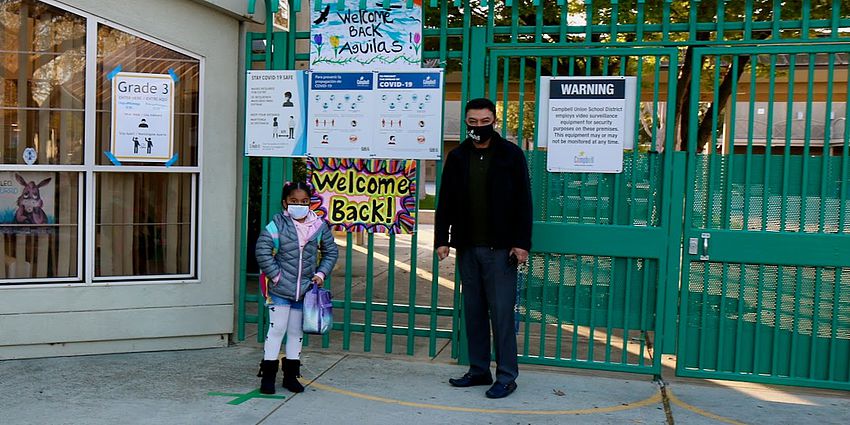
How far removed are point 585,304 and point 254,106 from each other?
122 inches

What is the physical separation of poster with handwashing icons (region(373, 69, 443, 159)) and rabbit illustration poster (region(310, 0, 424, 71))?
13cm

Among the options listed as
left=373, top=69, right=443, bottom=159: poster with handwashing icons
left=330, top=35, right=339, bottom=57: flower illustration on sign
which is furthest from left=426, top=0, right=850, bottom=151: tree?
left=330, top=35, right=339, bottom=57: flower illustration on sign

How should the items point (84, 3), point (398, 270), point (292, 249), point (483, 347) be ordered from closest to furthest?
point (292, 249)
point (483, 347)
point (84, 3)
point (398, 270)

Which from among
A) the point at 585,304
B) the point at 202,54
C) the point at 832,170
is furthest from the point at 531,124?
the point at 202,54

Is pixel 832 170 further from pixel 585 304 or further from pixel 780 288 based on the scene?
pixel 585 304

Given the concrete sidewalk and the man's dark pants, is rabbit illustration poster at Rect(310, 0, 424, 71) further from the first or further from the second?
the concrete sidewalk

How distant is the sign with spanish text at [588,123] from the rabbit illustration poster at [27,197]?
153 inches

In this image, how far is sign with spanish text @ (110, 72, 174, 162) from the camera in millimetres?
6543

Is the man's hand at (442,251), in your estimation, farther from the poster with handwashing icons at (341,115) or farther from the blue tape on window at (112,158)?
the blue tape on window at (112,158)

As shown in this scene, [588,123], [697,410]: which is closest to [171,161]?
[588,123]

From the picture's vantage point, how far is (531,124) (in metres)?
6.59

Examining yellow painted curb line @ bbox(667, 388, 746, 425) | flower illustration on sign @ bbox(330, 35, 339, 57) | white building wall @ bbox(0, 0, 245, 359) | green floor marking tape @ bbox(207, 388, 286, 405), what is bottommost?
green floor marking tape @ bbox(207, 388, 286, 405)

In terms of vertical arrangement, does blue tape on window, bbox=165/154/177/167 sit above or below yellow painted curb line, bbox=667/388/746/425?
above

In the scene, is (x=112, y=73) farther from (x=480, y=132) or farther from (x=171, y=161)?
(x=480, y=132)
